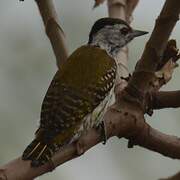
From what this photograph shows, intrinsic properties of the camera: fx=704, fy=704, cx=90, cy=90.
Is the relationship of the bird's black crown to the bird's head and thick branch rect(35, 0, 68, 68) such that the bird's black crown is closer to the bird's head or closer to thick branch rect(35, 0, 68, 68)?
the bird's head

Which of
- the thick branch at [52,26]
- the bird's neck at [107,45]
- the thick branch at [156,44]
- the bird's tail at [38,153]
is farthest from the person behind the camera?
the bird's neck at [107,45]

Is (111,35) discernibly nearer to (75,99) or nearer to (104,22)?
(104,22)

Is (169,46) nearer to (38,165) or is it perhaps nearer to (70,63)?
(70,63)

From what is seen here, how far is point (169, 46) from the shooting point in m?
3.21

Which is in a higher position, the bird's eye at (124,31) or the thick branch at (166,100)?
the thick branch at (166,100)

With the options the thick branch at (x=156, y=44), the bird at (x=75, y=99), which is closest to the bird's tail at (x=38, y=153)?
the bird at (x=75, y=99)

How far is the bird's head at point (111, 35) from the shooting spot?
4.29 meters

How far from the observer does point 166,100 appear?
3.02 metres

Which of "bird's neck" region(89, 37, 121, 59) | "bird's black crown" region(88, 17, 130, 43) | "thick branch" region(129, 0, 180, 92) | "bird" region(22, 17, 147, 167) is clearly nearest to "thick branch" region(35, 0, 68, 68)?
"bird" region(22, 17, 147, 167)

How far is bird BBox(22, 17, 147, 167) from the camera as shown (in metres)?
3.03

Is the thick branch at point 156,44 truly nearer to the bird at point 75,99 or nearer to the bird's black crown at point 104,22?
the bird at point 75,99

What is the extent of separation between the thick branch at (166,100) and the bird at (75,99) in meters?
0.26

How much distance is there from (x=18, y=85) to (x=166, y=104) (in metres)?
2.80

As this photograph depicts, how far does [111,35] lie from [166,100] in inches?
57.5
